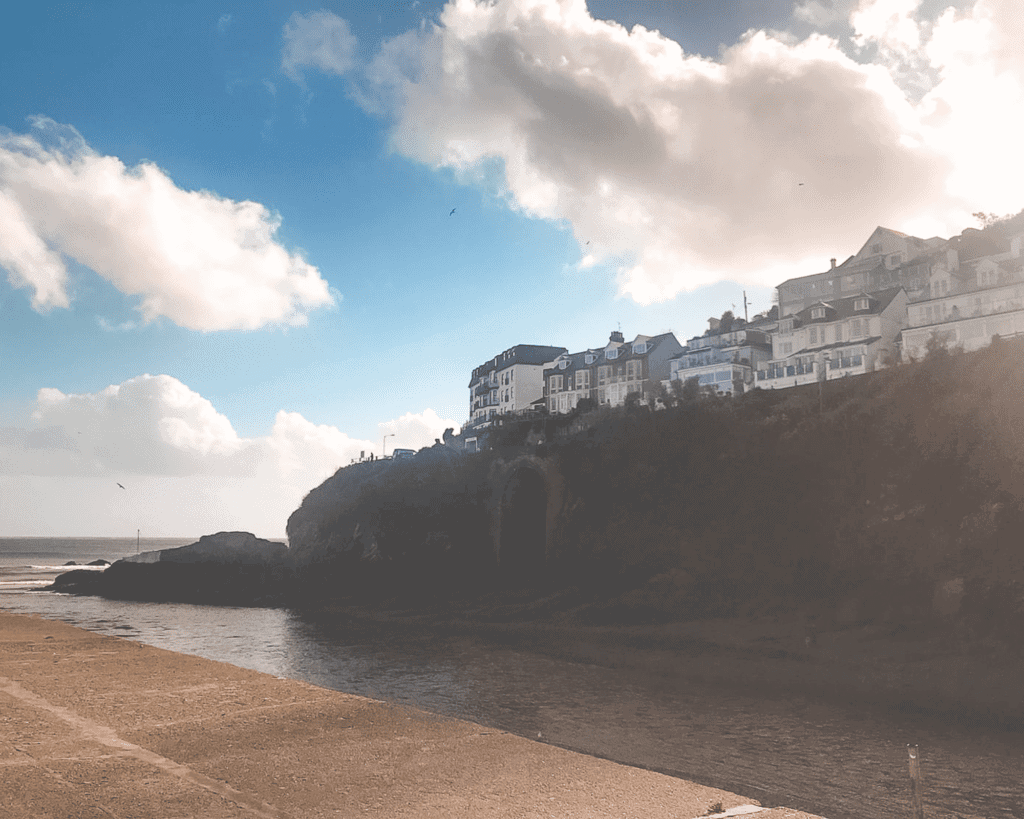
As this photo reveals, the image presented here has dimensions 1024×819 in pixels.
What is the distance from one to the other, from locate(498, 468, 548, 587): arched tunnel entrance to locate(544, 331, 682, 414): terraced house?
17.7 m

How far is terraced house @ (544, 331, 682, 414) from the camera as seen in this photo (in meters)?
82.7

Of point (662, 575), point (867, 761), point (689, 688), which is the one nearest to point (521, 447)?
point (662, 575)

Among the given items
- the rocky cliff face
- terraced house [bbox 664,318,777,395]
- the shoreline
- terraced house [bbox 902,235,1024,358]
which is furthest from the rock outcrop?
terraced house [bbox 902,235,1024,358]

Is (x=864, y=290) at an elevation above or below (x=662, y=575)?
above

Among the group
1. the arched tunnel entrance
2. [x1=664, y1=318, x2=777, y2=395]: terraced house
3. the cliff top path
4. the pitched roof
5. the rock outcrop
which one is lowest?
the rock outcrop

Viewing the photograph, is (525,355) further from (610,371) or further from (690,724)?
(690,724)

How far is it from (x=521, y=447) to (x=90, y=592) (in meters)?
49.2

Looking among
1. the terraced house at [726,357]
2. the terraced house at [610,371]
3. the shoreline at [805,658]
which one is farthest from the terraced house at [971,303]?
the shoreline at [805,658]

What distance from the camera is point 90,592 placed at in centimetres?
7550

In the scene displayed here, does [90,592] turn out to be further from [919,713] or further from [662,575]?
[919,713]

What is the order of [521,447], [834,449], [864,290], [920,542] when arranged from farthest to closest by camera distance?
[864,290]
[521,447]
[834,449]
[920,542]

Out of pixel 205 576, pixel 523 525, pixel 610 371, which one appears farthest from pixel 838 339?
pixel 205 576

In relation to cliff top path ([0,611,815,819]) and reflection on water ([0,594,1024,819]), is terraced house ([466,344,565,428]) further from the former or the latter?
cliff top path ([0,611,815,819])

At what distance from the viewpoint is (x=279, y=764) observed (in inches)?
563
